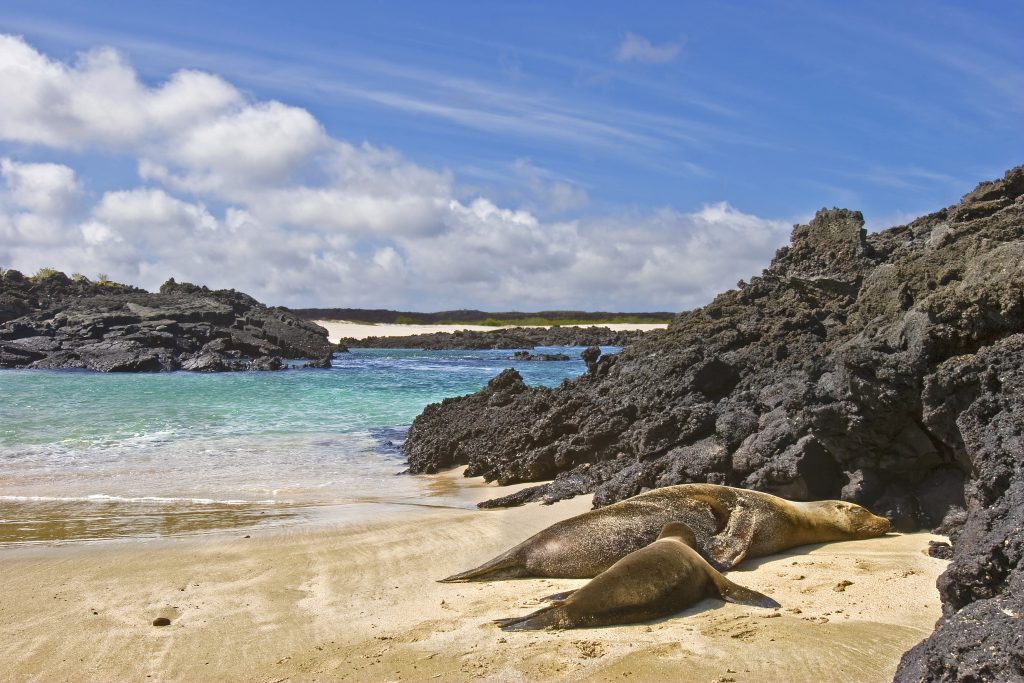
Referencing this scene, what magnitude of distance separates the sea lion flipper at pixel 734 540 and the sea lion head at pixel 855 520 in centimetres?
66

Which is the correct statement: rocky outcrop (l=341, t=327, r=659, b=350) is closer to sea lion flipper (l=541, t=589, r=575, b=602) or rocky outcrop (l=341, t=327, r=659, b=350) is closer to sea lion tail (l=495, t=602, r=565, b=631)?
sea lion flipper (l=541, t=589, r=575, b=602)

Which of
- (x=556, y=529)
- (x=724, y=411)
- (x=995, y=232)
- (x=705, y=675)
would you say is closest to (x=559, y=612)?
(x=705, y=675)

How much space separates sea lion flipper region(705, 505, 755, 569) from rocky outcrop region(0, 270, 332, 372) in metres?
30.9

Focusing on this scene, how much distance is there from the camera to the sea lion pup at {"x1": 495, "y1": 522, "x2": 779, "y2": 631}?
4820mm

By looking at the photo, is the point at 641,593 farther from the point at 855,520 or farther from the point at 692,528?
the point at 855,520

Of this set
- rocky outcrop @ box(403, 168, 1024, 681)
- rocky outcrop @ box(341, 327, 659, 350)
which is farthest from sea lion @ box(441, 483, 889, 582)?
rocky outcrop @ box(341, 327, 659, 350)

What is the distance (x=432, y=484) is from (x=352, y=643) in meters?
6.69

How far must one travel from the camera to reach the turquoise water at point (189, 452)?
9.24 meters

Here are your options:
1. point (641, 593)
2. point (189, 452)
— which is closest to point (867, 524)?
point (641, 593)

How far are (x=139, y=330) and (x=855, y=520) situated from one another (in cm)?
3806

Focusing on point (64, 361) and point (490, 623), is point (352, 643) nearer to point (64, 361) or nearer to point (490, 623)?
point (490, 623)

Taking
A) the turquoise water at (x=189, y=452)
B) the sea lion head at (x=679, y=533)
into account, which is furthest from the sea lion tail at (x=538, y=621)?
the turquoise water at (x=189, y=452)

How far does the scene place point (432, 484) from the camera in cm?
1152

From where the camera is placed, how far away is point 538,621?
480cm
